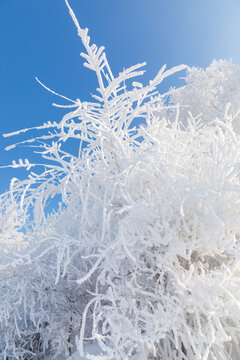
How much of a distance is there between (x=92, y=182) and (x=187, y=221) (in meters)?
1.19

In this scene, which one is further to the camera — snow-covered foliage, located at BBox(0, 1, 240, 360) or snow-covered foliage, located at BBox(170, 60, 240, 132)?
snow-covered foliage, located at BBox(170, 60, 240, 132)

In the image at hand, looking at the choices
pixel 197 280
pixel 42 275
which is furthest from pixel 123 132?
pixel 42 275

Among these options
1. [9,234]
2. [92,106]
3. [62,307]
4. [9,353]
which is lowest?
[9,353]

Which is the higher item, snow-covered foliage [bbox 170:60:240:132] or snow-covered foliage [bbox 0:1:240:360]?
snow-covered foliage [bbox 170:60:240:132]

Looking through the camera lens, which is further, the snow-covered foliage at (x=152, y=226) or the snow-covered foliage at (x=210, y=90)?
the snow-covered foliage at (x=210, y=90)

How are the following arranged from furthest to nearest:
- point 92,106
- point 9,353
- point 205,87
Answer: point 205,87 < point 9,353 < point 92,106

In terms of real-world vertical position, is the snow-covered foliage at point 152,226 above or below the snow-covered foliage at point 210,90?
below

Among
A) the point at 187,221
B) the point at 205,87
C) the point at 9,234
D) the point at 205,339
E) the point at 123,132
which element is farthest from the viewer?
the point at 205,87

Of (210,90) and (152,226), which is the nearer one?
(152,226)

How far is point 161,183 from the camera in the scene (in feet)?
8.90

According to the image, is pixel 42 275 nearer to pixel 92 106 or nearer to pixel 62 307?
pixel 62 307

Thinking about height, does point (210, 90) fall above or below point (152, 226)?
above

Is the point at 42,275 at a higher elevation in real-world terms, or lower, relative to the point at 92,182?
lower

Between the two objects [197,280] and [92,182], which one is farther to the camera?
[92,182]
